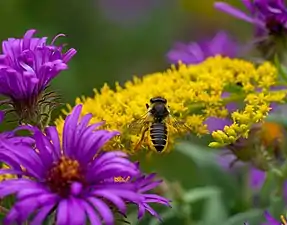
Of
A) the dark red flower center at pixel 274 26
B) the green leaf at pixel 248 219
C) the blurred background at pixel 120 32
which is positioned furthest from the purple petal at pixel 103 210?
the blurred background at pixel 120 32

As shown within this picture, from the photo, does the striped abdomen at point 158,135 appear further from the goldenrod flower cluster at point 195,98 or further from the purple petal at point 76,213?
the purple petal at point 76,213

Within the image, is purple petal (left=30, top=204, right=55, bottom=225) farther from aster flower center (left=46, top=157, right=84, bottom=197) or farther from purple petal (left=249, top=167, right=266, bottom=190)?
purple petal (left=249, top=167, right=266, bottom=190)

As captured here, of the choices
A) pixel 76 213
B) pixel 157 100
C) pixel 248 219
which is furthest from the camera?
pixel 248 219

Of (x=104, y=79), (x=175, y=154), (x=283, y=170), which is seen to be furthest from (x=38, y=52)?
(x=104, y=79)

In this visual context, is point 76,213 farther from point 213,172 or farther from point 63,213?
point 213,172

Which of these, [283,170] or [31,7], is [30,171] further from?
[31,7]

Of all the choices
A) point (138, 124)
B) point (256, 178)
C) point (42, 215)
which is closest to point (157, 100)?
point (138, 124)
